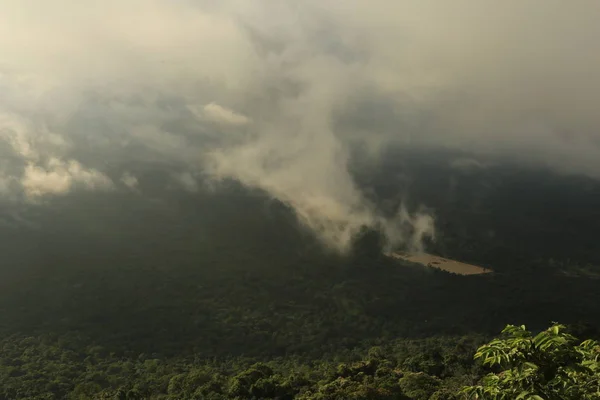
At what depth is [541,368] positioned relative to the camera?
791 cm

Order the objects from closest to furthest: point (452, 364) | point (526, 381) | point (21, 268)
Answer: point (526, 381) → point (452, 364) → point (21, 268)

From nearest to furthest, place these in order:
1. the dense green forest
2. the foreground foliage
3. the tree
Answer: the tree → the foreground foliage → the dense green forest

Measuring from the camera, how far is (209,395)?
65.8 meters

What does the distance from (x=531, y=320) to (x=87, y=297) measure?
180 m

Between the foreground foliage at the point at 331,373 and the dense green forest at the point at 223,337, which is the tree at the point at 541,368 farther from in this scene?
the dense green forest at the point at 223,337

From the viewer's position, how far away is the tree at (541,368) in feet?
25.0

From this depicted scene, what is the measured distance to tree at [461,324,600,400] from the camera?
762 cm

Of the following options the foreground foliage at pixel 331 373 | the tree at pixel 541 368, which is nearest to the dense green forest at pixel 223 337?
the foreground foliage at pixel 331 373

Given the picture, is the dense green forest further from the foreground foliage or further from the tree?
the tree

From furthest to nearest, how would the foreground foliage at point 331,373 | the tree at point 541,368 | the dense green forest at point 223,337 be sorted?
the dense green forest at point 223,337
the foreground foliage at point 331,373
the tree at point 541,368

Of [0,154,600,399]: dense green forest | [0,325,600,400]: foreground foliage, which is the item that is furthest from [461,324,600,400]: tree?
[0,154,600,399]: dense green forest

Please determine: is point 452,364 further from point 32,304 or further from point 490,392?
point 32,304

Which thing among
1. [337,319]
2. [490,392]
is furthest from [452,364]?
[337,319]

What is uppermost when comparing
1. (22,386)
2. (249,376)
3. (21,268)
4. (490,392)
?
(21,268)
